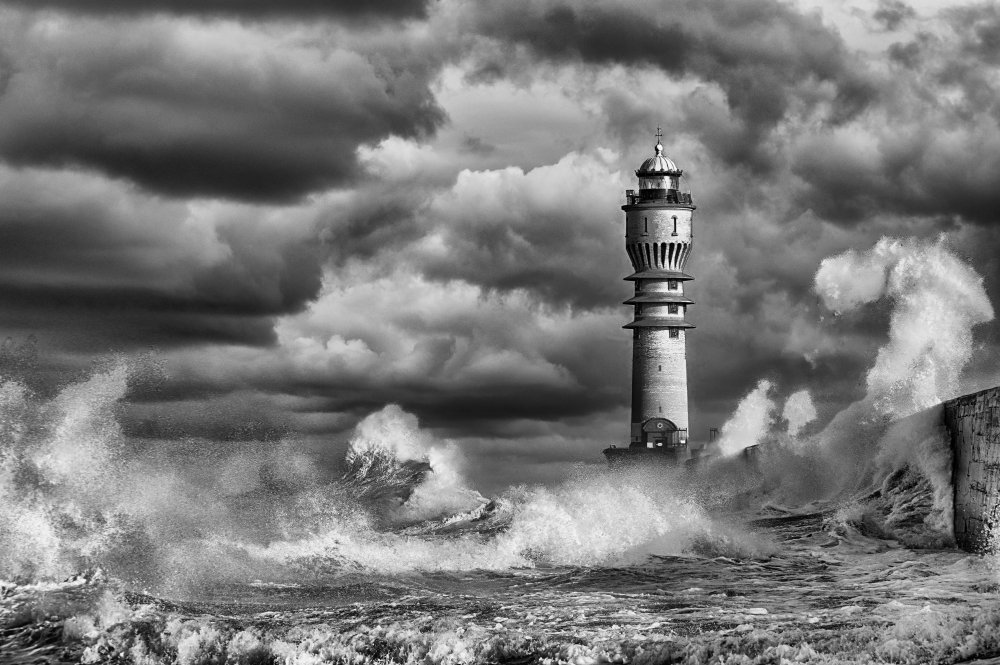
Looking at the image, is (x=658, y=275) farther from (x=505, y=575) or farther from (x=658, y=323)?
(x=505, y=575)

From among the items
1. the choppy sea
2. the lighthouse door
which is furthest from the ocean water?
the lighthouse door

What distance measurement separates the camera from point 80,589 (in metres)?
26.1

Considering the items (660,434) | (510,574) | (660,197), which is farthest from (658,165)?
(510,574)

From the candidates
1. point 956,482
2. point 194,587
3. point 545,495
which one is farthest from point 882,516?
point 194,587

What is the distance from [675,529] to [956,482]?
8.91 meters

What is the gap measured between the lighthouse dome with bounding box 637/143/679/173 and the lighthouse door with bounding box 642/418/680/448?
497 inches

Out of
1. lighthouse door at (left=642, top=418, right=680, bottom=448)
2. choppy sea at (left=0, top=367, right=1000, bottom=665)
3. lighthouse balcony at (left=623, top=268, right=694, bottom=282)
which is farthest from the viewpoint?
lighthouse balcony at (left=623, top=268, right=694, bottom=282)

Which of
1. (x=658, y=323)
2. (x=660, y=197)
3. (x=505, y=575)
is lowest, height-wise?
(x=505, y=575)

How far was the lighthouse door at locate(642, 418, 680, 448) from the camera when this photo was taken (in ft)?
217

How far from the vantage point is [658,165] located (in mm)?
71188

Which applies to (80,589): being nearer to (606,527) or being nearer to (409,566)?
(409,566)

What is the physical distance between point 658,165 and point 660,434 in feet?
45.0

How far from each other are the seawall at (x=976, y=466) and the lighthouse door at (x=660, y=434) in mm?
34805

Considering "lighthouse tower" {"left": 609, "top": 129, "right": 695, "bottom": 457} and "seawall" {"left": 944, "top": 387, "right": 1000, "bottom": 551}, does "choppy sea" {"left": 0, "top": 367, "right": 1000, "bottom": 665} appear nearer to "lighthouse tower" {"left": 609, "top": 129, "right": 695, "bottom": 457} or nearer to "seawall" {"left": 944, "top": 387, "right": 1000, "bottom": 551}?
"seawall" {"left": 944, "top": 387, "right": 1000, "bottom": 551}
